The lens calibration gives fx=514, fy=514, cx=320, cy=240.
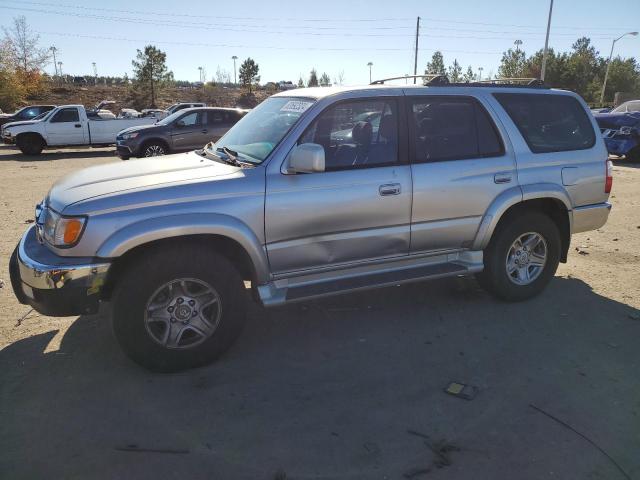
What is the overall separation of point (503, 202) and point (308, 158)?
1912 millimetres

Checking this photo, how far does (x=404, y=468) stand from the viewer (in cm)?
270

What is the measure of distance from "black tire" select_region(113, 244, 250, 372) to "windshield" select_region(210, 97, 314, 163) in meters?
0.88

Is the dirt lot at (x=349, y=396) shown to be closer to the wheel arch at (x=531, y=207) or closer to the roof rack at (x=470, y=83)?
the wheel arch at (x=531, y=207)

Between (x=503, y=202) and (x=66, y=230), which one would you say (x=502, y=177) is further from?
(x=66, y=230)

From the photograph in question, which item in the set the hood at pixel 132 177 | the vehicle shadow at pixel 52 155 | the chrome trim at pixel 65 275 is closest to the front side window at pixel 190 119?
the vehicle shadow at pixel 52 155

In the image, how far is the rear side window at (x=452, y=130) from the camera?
4.26 m

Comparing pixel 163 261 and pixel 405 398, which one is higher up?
pixel 163 261

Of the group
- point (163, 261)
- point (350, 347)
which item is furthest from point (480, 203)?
point (163, 261)

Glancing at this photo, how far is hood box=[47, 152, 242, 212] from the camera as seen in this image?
3.45 meters

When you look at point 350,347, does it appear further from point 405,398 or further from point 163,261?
point 163,261

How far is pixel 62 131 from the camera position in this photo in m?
18.5

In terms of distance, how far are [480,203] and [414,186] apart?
0.71 m

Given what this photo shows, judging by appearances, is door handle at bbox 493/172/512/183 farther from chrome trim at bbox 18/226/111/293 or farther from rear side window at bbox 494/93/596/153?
chrome trim at bbox 18/226/111/293

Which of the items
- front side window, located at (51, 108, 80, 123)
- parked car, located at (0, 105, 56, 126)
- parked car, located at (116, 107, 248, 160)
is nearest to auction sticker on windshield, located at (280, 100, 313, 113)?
parked car, located at (116, 107, 248, 160)
